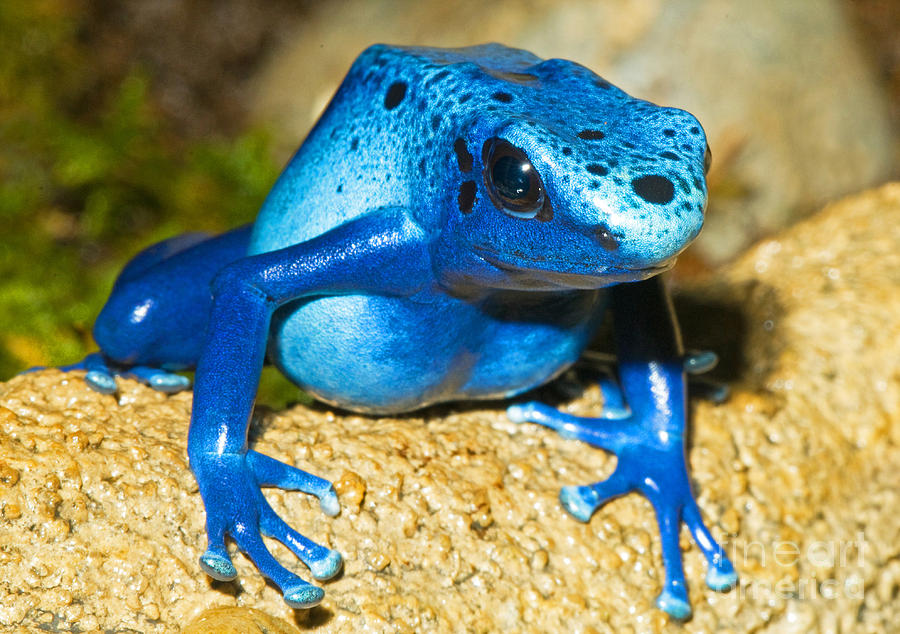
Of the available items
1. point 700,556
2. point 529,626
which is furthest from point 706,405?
point 529,626

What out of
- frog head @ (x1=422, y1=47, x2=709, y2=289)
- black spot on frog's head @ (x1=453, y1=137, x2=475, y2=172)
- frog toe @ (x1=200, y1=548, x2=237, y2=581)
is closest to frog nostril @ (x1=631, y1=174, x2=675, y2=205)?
frog head @ (x1=422, y1=47, x2=709, y2=289)

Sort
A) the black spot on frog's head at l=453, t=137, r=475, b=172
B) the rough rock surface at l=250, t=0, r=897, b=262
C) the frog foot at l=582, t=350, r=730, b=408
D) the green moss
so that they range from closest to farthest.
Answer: the black spot on frog's head at l=453, t=137, r=475, b=172, the frog foot at l=582, t=350, r=730, b=408, the green moss, the rough rock surface at l=250, t=0, r=897, b=262

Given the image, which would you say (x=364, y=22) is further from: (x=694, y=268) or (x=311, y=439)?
(x=311, y=439)

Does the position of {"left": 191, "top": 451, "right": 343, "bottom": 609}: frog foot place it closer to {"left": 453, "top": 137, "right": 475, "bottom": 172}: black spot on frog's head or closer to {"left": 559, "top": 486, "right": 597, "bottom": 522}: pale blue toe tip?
{"left": 559, "top": 486, "right": 597, "bottom": 522}: pale blue toe tip

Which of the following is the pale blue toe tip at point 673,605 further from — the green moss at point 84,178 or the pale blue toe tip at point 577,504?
the green moss at point 84,178

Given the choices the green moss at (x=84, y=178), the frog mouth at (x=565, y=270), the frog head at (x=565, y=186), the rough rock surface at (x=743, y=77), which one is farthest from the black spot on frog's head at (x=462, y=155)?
the rough rock surface at (x=743, y=77)
